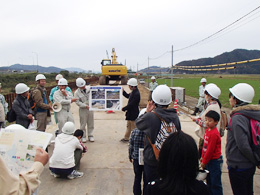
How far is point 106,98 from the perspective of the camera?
5660 mm

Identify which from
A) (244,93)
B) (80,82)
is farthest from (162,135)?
(80,82)

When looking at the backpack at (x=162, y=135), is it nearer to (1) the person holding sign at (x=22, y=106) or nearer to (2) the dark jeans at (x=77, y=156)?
(2) the dark jeans at (x=77, y=156)

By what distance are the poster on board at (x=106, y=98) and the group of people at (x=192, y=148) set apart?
276 cm

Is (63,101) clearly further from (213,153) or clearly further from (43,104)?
(213,153)

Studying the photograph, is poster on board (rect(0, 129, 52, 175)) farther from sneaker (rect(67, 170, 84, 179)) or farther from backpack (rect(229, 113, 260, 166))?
backpack (rect(229, 113, 260, 166))

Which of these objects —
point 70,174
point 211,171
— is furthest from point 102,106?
point 211,171

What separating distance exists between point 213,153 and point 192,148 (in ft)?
5.61

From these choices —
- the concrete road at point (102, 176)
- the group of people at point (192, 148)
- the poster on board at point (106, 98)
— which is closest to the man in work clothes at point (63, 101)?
the poster on board at point (106, 98)

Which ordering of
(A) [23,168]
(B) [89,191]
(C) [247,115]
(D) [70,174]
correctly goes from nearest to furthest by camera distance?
(A) [23,168]
(C) [247,115]
(B) [89,191]
(D) [70,174]

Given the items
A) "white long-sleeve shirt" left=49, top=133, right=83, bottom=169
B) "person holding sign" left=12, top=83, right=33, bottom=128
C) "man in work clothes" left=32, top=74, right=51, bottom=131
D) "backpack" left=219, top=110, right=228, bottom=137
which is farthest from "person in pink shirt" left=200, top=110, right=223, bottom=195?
"man in work clothes" left=32, top=74, right=51, bottom=131

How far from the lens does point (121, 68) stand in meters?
23.2

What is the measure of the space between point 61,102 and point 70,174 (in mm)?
1968

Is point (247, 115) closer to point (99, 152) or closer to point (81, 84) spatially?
point (99, 152)

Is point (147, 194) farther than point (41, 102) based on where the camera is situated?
No
